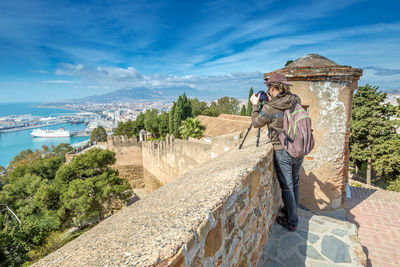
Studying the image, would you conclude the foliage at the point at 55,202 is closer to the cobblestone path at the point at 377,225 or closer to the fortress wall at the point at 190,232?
the fortress wall at the point at 190,232

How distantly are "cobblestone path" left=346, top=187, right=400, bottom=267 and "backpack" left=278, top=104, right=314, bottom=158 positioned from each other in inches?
89.5

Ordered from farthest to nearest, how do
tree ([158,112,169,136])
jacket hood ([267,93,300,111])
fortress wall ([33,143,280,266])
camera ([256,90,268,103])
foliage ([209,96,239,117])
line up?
foliage ([209,96,239,117]) → tree ([158,112,169,136]) → camera ([256,90,268,103]) → jacket hood ([267,93,300,111]) → fortress wall ([33,143,280,266])

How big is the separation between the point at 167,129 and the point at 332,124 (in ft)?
91.2

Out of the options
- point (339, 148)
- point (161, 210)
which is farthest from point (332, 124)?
point (161, 210)

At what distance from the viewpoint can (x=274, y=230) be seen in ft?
8.29

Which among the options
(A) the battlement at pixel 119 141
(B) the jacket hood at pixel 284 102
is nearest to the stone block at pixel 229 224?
(B) the jacket hood at pixel 284 102

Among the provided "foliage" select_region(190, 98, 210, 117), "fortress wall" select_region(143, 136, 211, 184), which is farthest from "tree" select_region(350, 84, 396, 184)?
"foliage" select_region(190, 98, 210, 117)

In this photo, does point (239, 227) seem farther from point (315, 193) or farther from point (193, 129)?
point (193, 129)

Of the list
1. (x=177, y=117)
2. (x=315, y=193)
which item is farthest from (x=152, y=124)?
(x=315, y=193)

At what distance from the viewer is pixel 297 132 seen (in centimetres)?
204

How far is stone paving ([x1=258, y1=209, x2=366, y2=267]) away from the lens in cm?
206

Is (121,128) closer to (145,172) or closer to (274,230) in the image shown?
(145,172)

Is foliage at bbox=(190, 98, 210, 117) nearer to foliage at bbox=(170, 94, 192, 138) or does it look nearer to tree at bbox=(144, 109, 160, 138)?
foliage at bbox=(170, 94, 192, 138)

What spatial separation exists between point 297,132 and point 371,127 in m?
16.8
